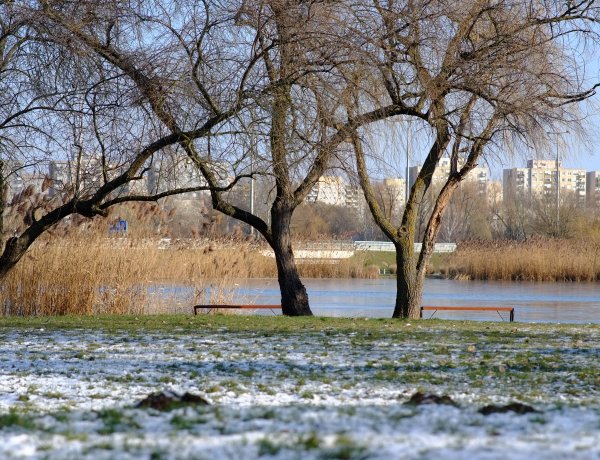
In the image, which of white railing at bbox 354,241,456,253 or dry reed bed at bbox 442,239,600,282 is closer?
dry reed bed at bbox 442,239,600,282

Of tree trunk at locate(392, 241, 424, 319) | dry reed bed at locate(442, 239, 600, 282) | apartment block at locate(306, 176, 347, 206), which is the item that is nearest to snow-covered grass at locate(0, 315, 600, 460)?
apartment block at locate(306, 176, 347, 206)

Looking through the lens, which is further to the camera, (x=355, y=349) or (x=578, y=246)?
(x=578, y=246)

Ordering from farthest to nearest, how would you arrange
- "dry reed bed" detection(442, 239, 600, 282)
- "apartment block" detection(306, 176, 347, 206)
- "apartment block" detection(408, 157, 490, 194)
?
"dry reed bed" detection(442, 239, 600, 282), "apartment block" detection(408, 157, 490, 194), "apartment block" detection(306, 176, 347, 206)

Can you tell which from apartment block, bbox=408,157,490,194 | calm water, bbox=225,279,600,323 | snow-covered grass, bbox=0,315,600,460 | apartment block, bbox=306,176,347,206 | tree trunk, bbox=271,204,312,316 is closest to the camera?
snow-covered grass, bbox=0,315,600,460

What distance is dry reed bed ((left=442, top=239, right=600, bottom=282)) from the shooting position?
2959 cm

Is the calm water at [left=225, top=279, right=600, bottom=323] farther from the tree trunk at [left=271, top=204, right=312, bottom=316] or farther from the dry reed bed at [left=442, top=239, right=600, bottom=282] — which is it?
the tree trunk at [left=271, top=204, right=312, bottom=316]

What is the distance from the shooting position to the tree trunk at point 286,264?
1472 centimetres

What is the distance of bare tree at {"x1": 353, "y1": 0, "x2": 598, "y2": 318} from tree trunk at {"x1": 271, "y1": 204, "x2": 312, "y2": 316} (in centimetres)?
139

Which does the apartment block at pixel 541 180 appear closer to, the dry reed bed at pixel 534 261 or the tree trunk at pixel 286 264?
the dry reed bed at pixel 534 261

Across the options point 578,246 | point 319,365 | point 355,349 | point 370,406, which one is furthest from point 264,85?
point 578,246

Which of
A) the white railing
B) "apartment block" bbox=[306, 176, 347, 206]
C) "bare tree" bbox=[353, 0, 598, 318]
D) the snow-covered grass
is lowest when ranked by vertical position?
the snow-covered grass

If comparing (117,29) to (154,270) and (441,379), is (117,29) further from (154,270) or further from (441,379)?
(441,379)

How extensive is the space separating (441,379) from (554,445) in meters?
3.23

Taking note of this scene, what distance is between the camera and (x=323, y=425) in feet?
14.9
